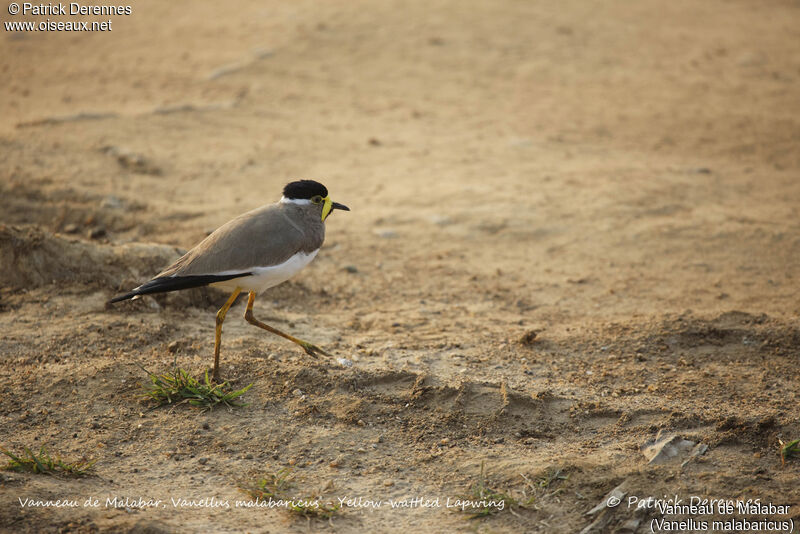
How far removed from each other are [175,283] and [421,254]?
2.83 m

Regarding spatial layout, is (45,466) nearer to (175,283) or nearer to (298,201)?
(175,283)

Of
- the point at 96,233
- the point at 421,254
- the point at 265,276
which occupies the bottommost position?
the point at 421,254

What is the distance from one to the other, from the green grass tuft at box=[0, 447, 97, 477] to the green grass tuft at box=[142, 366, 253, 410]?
0.63 m

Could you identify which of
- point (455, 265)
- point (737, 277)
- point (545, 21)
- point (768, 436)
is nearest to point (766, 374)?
point (768, 436)

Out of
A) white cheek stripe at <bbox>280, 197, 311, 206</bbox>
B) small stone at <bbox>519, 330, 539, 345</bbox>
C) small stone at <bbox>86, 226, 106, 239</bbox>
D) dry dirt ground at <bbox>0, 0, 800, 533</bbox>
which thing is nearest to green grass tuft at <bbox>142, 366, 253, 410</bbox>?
dry dirt ground at <bbox>0, 0, 800, 533</bbox>

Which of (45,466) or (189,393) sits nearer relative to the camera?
(45,466)

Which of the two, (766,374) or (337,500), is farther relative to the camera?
(766,374)

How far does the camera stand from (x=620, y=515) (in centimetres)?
365

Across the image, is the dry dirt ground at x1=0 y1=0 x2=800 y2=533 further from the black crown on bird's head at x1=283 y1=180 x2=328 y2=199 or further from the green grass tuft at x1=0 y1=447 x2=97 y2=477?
the black crown on bird's head at x1=283 y1=180 x2=328 y2=199

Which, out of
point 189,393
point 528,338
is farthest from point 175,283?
point 528,338

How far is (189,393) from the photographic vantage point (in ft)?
14.9

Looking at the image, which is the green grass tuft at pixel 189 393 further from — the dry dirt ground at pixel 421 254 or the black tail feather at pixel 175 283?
the black tail feather at pixel 175 283

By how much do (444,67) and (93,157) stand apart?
16.8ft

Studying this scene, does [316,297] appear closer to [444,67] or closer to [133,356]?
[133,356]
